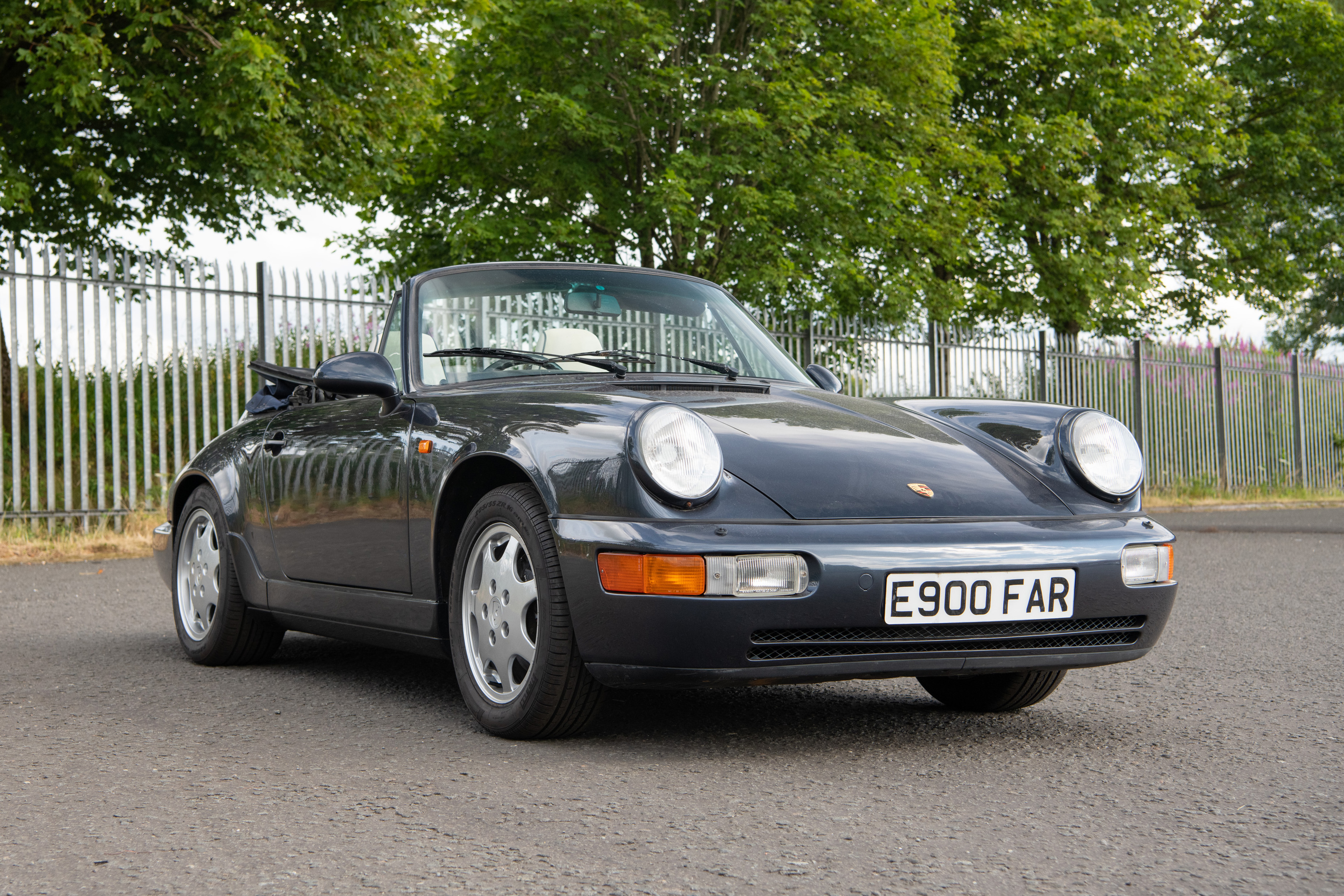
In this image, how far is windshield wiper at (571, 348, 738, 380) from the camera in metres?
4.54

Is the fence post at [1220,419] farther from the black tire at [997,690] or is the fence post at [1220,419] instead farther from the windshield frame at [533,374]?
the black tire at [997,690]

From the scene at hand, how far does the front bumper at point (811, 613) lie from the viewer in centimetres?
325

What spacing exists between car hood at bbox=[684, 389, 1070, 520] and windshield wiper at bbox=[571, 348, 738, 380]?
0.51 m

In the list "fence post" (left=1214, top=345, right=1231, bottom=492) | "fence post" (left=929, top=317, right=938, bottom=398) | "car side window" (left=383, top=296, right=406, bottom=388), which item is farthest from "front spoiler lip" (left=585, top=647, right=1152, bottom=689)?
"fence post" (left=1214, top=345, right=1231, bottom=492)

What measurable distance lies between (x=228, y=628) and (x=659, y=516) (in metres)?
2.49

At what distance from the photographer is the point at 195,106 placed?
13.7 metres

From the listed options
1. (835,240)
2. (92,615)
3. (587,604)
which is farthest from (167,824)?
(835,240)

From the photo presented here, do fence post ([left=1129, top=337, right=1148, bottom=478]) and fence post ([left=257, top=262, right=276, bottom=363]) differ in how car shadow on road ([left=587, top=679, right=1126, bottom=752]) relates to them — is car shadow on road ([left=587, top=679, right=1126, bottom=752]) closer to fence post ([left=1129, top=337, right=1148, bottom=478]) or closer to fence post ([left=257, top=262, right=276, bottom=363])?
fence post ([left=257, top=262, right=276, bottom=363])

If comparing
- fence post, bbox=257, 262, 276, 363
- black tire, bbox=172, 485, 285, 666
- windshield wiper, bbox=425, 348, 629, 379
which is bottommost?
black tire, bbox=172, 485, 285, 666

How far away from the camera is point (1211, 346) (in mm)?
21672

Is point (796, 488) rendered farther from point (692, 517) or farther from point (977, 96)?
point (977, 96)

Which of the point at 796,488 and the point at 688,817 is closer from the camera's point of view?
the point at 688,817

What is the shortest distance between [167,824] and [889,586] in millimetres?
1693

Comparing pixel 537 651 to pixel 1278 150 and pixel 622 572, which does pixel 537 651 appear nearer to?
pixel 622 572
